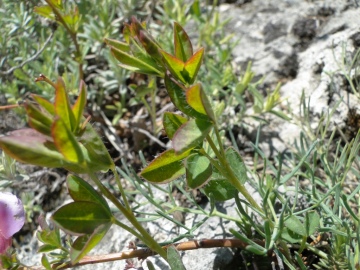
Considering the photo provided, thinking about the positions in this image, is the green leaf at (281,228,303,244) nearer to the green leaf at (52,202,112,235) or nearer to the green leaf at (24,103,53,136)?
the green leaf at (52,202,112,235)

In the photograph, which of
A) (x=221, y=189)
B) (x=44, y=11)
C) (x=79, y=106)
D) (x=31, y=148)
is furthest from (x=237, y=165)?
(x=44, y=11)

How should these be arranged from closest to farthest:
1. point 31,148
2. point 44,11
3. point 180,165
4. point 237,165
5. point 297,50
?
point 31,148, point 180,165, point 237,165, point 44,11, point 297,50

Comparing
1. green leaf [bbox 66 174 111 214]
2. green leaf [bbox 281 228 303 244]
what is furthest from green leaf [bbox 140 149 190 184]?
green leaf [bbox 281 228 303 244]

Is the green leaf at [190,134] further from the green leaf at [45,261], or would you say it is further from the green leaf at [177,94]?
the green leaf at [45,261]

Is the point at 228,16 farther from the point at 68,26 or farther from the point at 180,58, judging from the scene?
Answer: the point at 180,58

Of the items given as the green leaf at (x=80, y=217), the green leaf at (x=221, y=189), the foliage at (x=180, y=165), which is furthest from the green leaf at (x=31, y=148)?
the green leaf at (x=221, y=189)

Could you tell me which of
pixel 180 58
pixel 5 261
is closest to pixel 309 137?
pixel 180 58

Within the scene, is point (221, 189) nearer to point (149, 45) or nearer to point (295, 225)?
point (295, 225)
